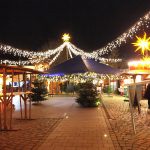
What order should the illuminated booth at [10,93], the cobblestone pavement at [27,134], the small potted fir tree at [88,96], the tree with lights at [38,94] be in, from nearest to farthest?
the cobblestone pavement at [27,134]
the illuminated booth at [10,93]
the small potted fir tree at [88,96]
the tree with lights at [38,94]

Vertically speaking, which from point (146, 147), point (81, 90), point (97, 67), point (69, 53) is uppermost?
point (69, 53)

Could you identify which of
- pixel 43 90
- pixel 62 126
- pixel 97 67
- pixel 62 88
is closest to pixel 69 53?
pixel 62 88

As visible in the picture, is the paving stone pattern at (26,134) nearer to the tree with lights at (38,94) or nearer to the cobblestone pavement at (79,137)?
the cobblestone pavement at (79,137)

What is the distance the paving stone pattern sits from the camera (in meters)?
9.01

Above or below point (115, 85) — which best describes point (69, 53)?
above

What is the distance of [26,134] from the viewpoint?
423 inches

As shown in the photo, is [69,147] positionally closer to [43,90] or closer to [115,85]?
[43,90]

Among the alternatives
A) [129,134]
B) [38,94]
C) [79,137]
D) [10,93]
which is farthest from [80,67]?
[79,137]

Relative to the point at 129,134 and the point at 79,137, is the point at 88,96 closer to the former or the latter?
the point at 129,134

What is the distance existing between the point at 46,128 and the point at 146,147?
14.0 ft

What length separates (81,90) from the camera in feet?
71.2

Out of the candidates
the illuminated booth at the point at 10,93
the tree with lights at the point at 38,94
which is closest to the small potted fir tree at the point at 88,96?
the tree with lights at the point at 38,94

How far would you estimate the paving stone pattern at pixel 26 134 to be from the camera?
29.6ft

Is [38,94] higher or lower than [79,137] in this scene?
higher
